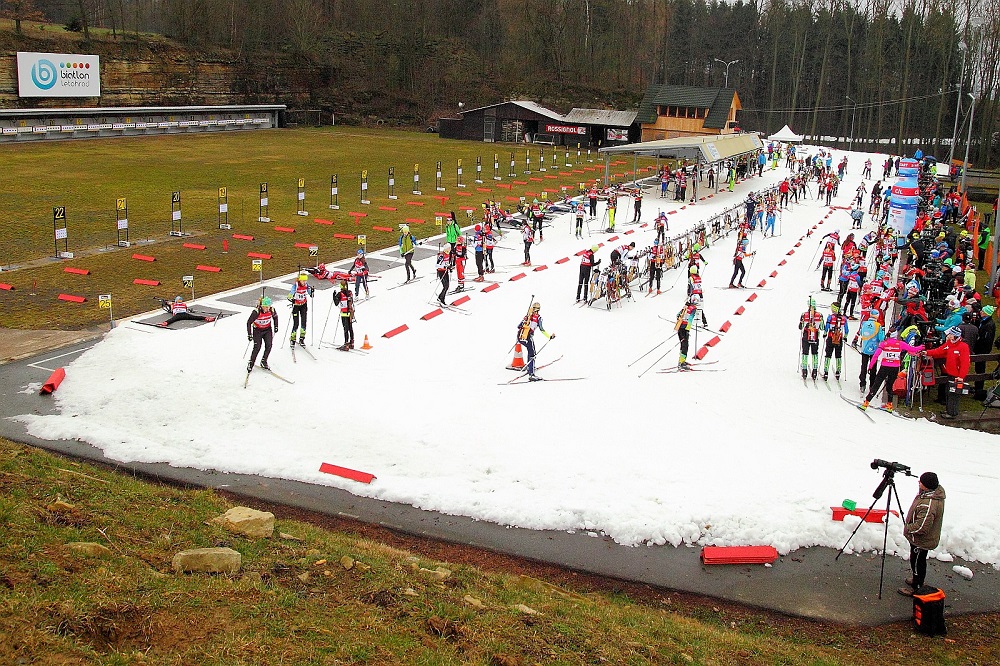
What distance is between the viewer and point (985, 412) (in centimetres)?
1692

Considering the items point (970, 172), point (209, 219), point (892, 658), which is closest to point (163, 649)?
point (892, 658)

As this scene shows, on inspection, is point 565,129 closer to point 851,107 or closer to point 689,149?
point 689,149

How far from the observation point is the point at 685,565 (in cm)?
1173

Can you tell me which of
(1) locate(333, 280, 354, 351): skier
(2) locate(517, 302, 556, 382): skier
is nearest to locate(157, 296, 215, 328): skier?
(1) locate(333, 280, 354, 351): skier

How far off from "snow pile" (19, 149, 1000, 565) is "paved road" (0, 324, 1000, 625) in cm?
28

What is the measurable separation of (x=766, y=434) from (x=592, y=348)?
6.15 meters

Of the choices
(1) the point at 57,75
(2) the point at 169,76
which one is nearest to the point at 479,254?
(1) the point at 57,75

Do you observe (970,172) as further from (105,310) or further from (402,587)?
(402,587)

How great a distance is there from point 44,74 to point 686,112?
55167mm

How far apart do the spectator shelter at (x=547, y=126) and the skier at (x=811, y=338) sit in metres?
60.0

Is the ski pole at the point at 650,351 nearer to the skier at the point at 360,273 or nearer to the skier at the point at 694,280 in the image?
the skier at the point at 694,280

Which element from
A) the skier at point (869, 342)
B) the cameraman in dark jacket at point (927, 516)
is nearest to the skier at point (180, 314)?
the skier at point (869, 342)

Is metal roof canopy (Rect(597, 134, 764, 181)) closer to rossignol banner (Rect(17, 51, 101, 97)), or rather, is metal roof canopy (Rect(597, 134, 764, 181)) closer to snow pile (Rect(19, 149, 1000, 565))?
snow pile (Rect(19, 149, 1000, 565))

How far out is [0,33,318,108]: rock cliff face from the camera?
237ft
